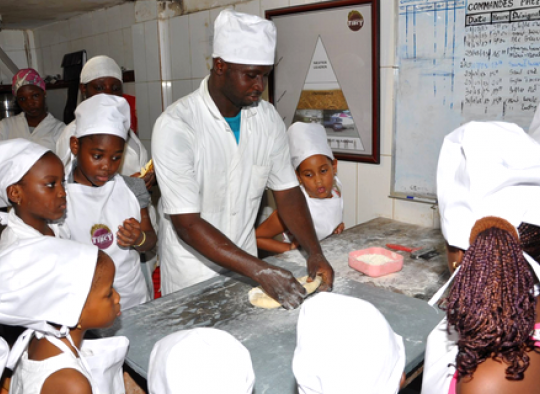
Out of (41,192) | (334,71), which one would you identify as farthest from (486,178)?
(334,71)

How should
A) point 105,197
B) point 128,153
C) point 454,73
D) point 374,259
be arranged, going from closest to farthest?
point 374,259
point 105,197
point 454,73
point 128,153

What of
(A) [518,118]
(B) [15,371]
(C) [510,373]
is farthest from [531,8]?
(B) [15,371]

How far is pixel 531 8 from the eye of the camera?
2.06 meters

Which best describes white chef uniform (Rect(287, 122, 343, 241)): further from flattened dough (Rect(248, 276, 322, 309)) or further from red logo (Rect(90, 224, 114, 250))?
red logo (Rect(90, 224, 114, 250))

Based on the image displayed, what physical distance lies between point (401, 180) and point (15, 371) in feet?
6.92

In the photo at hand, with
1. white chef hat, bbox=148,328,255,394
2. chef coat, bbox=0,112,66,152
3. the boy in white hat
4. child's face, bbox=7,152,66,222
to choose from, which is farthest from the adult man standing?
chef coat, bbox=0,112,66,152

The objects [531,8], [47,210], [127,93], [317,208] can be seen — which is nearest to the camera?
[47,210]

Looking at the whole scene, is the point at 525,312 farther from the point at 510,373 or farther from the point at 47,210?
the point at 47,210

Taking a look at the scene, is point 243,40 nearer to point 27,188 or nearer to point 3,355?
point 27,188

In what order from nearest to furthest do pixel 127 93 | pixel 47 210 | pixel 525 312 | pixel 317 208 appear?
1. pixel 525 312
2. pixel 47 210
3. pixel 317 208
4. pixel 127 93

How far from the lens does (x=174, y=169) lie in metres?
1.79

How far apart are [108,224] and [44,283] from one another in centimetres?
86

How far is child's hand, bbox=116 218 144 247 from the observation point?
1997 mm

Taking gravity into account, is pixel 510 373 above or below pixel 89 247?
below
